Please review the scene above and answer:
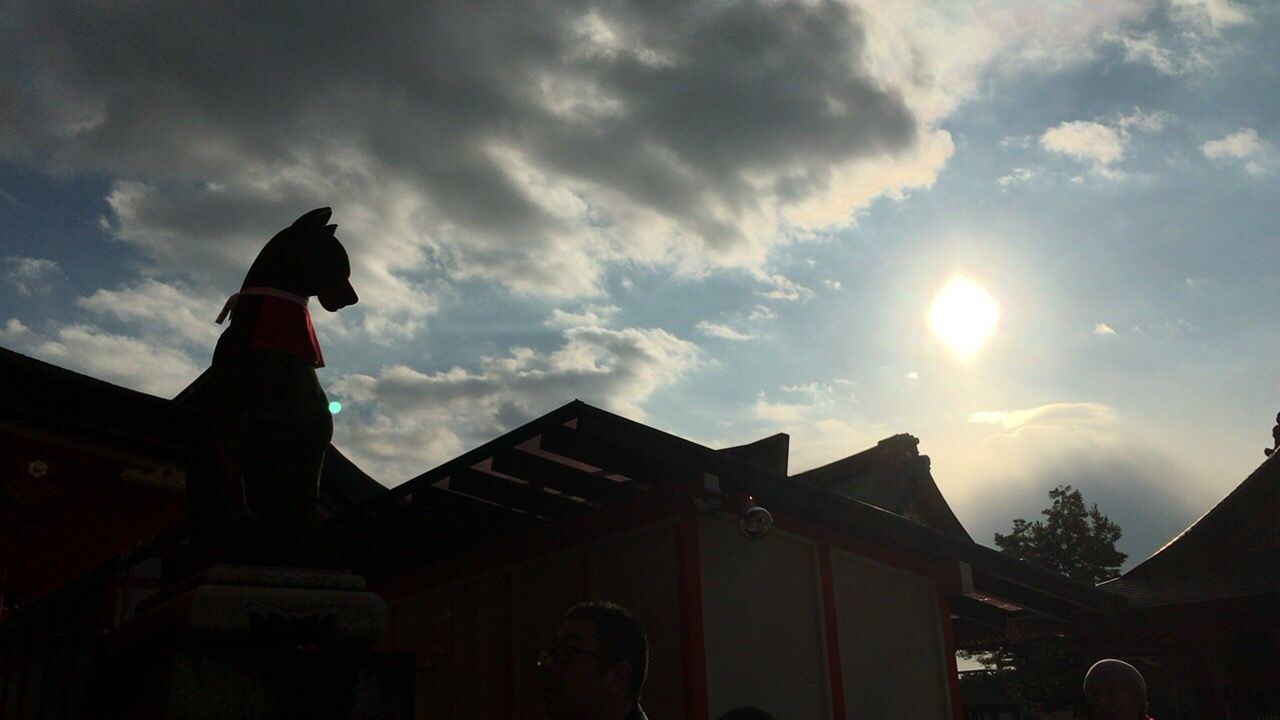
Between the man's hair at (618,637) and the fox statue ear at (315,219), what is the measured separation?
111 inches

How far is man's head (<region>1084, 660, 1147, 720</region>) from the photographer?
515 centimetres

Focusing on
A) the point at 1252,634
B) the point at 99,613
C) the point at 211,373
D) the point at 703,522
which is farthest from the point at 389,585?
the point at 1252,634

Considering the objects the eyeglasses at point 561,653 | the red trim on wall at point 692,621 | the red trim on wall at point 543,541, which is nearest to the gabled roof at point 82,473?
the red trim on wall at point 543,541

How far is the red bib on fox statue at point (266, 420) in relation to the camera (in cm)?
430

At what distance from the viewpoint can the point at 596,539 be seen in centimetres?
885

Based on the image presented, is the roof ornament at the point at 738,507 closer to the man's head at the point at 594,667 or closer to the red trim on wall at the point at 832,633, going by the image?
the red trim on wall at the point at 832,633

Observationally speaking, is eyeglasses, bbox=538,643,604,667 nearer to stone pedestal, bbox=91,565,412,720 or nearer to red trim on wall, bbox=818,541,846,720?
stone pedestal, bbox=91,565,412,720

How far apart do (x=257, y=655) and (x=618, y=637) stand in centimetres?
163

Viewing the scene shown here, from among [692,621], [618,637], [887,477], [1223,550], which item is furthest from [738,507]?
[1223,550]

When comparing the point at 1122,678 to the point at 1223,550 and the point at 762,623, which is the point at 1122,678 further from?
the point at 1223,550

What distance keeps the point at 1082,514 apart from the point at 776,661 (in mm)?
32845

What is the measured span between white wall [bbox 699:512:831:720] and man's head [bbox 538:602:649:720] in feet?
15.5

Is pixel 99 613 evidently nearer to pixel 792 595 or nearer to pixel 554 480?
pixel 554 480

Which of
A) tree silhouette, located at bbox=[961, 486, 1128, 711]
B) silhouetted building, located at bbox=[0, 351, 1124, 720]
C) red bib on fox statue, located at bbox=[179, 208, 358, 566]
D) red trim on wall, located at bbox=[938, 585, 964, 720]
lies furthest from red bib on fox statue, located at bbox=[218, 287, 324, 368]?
tree silhouette, located at bbox=[961, 486, 1128, 711]
